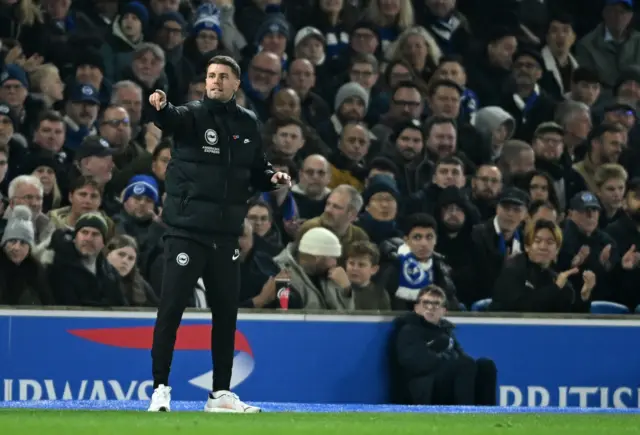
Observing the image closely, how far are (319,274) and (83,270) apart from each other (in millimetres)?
1904

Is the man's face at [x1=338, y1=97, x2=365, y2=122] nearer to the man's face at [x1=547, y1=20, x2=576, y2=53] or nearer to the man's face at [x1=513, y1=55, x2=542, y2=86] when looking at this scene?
the man's face at [x1=513, y1=55, x2=542, y2=86]

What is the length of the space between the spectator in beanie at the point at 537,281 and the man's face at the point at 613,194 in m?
1.96

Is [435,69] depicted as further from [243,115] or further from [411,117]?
[243,115]

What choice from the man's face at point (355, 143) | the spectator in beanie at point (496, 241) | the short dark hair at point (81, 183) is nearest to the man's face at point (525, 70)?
the man's face at point (355, 143)

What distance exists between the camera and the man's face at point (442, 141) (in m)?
16.4

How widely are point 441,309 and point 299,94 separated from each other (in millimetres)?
4979

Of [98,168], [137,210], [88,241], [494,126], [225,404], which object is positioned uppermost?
[494,126]

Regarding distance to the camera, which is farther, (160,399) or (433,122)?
(433,122)

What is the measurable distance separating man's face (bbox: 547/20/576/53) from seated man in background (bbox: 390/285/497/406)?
23.7 ft

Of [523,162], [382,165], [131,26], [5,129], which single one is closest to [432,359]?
[382,165]

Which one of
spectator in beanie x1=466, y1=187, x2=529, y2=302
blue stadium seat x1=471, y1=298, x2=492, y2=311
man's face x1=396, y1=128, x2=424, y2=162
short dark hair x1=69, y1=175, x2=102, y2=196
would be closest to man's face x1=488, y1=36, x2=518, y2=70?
man's face x1=396, y1=128, x2=424, y2=162

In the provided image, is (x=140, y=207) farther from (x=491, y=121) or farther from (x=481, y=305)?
(x=491, y=121)

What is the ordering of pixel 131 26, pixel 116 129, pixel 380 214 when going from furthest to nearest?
pixel 131 26, pixel 116 129, pixel 380 214

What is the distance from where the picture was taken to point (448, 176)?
15430mm
